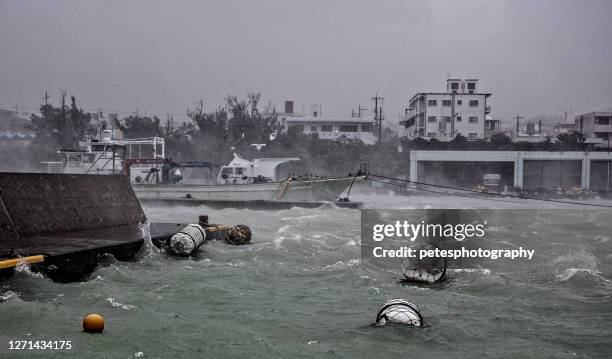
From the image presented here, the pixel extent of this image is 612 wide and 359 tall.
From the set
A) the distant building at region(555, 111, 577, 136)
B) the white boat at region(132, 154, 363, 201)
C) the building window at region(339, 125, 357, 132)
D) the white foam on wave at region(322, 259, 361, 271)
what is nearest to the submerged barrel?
the white foam on wave at region(322, 259, 361, 271)

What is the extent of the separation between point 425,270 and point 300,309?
3.10m

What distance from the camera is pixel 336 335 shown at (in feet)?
24.9

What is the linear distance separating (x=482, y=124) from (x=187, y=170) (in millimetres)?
27768

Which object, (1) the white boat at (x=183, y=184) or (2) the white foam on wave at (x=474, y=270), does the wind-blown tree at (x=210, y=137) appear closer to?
(1) the white boat at (x=183, y=184)

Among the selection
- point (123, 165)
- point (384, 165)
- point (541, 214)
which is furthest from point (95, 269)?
point (384, 165)

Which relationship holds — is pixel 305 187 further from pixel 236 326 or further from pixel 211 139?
pixel 211 139

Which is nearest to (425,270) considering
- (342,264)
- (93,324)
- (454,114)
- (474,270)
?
(474,270)

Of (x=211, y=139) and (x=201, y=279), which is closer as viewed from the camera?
(x=201, y=279)

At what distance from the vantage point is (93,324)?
22.9ft

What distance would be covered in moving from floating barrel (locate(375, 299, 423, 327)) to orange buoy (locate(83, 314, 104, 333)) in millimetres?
3181

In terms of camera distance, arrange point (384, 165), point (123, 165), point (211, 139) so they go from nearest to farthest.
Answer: point (123, 165), point (384, 165), point (211, 139)

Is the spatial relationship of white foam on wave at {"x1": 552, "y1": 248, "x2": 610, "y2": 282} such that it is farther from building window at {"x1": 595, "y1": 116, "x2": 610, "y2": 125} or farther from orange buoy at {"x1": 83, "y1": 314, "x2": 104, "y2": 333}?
building window at {"x1": 595, "y1": 116, "x2": 610, "y2": 125}

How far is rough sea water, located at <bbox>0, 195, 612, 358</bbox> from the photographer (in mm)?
7027

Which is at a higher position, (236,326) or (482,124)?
(482,124)
